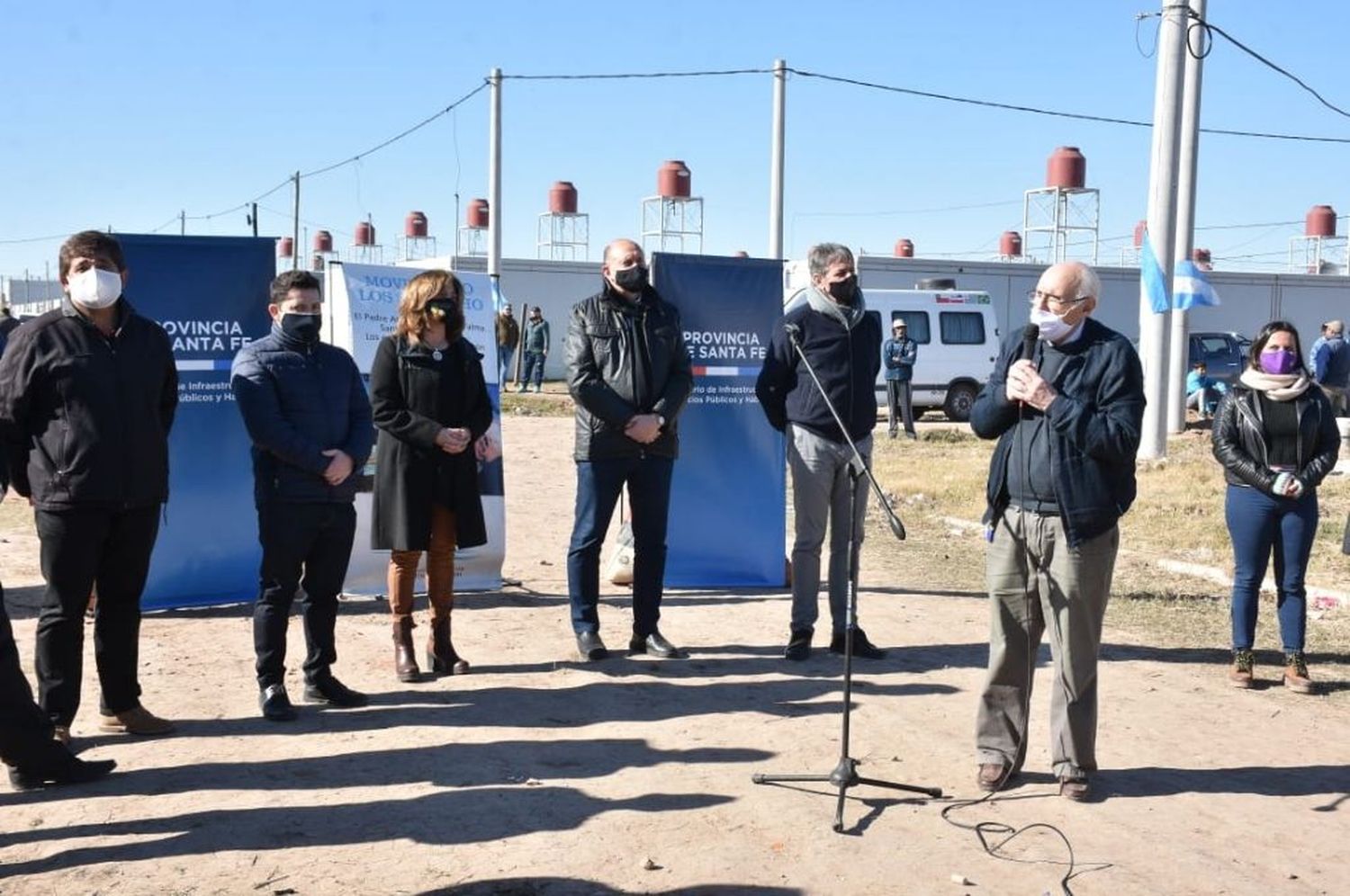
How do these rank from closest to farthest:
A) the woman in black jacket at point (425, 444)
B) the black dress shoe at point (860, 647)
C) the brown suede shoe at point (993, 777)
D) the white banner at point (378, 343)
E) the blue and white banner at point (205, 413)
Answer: the brown suede shoe at point (993, 777) → the woman in black jacket at point (425, 444) → the black dress shoe at point (860, 647) → the blue and white banner at point (205, 413) → the white banner at point (378, 343)

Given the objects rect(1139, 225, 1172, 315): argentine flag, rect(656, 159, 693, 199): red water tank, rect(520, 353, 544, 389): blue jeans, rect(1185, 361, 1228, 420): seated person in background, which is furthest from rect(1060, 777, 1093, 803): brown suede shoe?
rect(656, 159, 693, 199): red water tank

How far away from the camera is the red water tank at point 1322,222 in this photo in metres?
46.7

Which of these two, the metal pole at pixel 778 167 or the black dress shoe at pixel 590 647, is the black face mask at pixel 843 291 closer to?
the black dress shoe at pixel 590 647

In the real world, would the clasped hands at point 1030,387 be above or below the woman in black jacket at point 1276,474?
above

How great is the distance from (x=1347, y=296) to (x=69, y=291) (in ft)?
129

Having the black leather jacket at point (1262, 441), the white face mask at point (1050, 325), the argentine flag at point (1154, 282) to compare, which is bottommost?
the black leather jacket at point (1262, 441)

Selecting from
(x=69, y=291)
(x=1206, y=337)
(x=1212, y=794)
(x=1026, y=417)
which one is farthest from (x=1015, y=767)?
(x=1206, y=337)

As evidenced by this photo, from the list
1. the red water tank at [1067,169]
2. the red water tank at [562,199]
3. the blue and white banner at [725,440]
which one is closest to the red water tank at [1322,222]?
the red water tank at [1067,169]

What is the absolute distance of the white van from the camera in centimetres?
2439

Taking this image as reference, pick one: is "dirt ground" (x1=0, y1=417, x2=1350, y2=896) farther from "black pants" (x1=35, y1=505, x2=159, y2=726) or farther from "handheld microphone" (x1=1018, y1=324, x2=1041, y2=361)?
"handheld microphone" (x1=1018, y1=324, x2=1041, y2=361)

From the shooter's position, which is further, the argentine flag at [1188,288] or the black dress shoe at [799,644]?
the argentine flag at [1188,288]

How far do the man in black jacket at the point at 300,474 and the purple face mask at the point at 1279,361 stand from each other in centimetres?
458

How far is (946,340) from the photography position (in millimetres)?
24500

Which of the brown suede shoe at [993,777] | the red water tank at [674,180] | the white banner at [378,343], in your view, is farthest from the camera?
the red water tank at [674,180]
